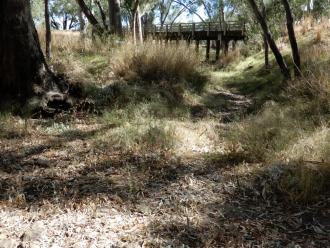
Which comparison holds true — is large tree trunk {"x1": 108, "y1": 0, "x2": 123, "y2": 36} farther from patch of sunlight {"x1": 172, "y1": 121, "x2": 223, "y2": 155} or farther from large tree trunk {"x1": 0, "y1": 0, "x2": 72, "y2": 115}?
patch of sunlight {"x1": 172, "y1": 121, "x2": 223, "y2": 155}

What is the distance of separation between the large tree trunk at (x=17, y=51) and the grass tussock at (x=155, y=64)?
2.19m

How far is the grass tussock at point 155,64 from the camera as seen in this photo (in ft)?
25.3

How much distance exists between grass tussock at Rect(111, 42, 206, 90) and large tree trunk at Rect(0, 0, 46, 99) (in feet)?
7.18

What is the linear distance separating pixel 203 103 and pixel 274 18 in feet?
22.5

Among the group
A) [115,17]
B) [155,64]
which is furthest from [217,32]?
[155,64]

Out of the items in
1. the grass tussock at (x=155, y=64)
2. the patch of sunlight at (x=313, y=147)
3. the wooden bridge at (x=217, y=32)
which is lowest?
the patch of sunlight at (x=313, y=147)

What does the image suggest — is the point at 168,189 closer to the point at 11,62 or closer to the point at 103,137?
the point at 103,137

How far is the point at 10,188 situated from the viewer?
10.8 ft

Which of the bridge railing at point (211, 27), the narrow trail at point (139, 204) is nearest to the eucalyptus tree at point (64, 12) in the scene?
the bridge railing at point (211, 27)

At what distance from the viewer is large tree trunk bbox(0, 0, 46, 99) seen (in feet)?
17.7

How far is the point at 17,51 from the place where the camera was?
17.9 ft

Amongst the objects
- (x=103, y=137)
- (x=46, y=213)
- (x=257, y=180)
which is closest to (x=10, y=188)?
(x=46, y=213)

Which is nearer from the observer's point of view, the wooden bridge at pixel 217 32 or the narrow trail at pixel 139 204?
the narrow trail at pixel 139 204

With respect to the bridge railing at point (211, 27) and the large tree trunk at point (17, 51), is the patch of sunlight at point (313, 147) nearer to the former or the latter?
the large tree trunk at point (17, 51)
